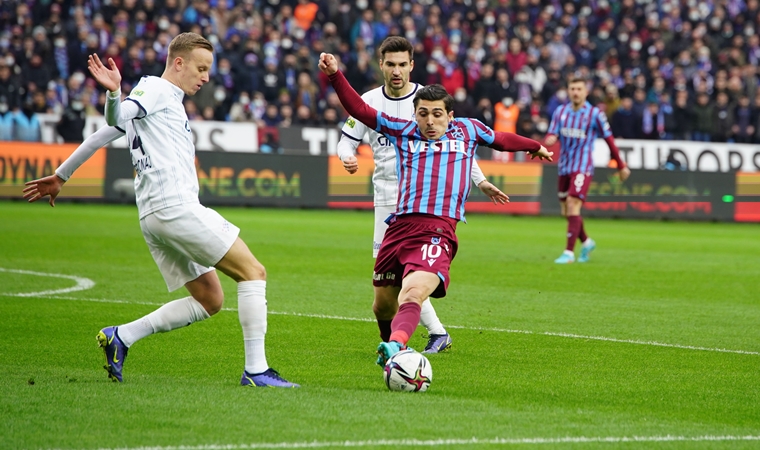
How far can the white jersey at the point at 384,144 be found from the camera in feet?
25.9

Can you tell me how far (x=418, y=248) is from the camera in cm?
648

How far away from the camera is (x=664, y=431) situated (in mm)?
5043

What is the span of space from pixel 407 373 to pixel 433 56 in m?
21.7

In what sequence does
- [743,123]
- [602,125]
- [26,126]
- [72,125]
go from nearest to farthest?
[602,125] < [26,126] < [72,125] < [743,123]

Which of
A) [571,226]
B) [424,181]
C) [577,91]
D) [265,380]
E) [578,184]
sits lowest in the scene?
[265,380]

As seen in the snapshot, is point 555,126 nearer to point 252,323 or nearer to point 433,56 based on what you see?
point 252,323

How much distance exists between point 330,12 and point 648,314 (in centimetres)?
1928

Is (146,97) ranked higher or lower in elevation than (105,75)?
lower

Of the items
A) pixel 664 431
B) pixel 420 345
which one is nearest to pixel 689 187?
pixel 420 345

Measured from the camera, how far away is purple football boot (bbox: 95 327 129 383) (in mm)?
6016

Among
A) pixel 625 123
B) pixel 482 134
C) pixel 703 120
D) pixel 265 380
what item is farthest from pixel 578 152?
pixel 703 120

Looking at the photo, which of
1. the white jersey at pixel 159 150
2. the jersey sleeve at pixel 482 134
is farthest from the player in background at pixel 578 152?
the white jersey at pixel 159 150

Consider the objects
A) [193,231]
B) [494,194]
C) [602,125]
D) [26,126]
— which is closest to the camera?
[193,231]

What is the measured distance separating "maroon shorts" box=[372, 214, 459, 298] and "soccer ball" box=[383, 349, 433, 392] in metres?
0.68
